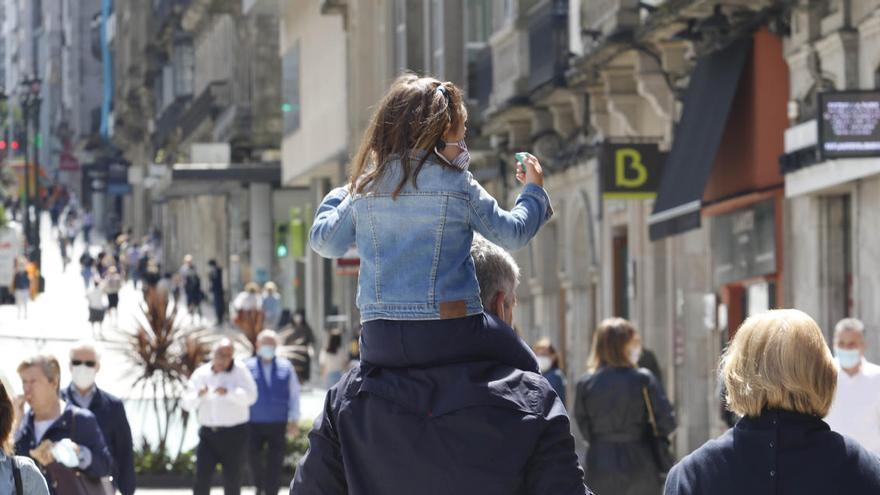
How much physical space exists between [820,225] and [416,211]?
14140 millimetres

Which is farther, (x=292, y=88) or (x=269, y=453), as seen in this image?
(x=292, y=88)

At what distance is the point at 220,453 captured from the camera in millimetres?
17719

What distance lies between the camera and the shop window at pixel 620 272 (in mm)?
26969

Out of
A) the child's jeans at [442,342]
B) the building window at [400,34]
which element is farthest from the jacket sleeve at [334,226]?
the building window at [400,34]

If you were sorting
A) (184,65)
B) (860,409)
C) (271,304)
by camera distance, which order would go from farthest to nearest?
(184,65) < (271,304) < (860,409)

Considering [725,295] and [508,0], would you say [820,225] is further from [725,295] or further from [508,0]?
[508,0]

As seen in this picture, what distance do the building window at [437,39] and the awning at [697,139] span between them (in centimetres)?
1284

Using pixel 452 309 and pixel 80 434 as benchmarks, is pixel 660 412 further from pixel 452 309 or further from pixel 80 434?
pixel 452 309

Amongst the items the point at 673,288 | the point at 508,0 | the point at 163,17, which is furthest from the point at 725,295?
the point at 163,17

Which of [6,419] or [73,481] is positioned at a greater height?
[6,419]

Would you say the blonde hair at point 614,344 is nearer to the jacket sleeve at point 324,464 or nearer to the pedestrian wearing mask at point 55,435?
the pedestrian wearing mask at point 55,435

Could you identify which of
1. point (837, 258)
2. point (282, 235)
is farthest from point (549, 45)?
point (282, 235)

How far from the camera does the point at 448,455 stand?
16.2 ft

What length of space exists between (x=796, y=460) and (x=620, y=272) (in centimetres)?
2216
